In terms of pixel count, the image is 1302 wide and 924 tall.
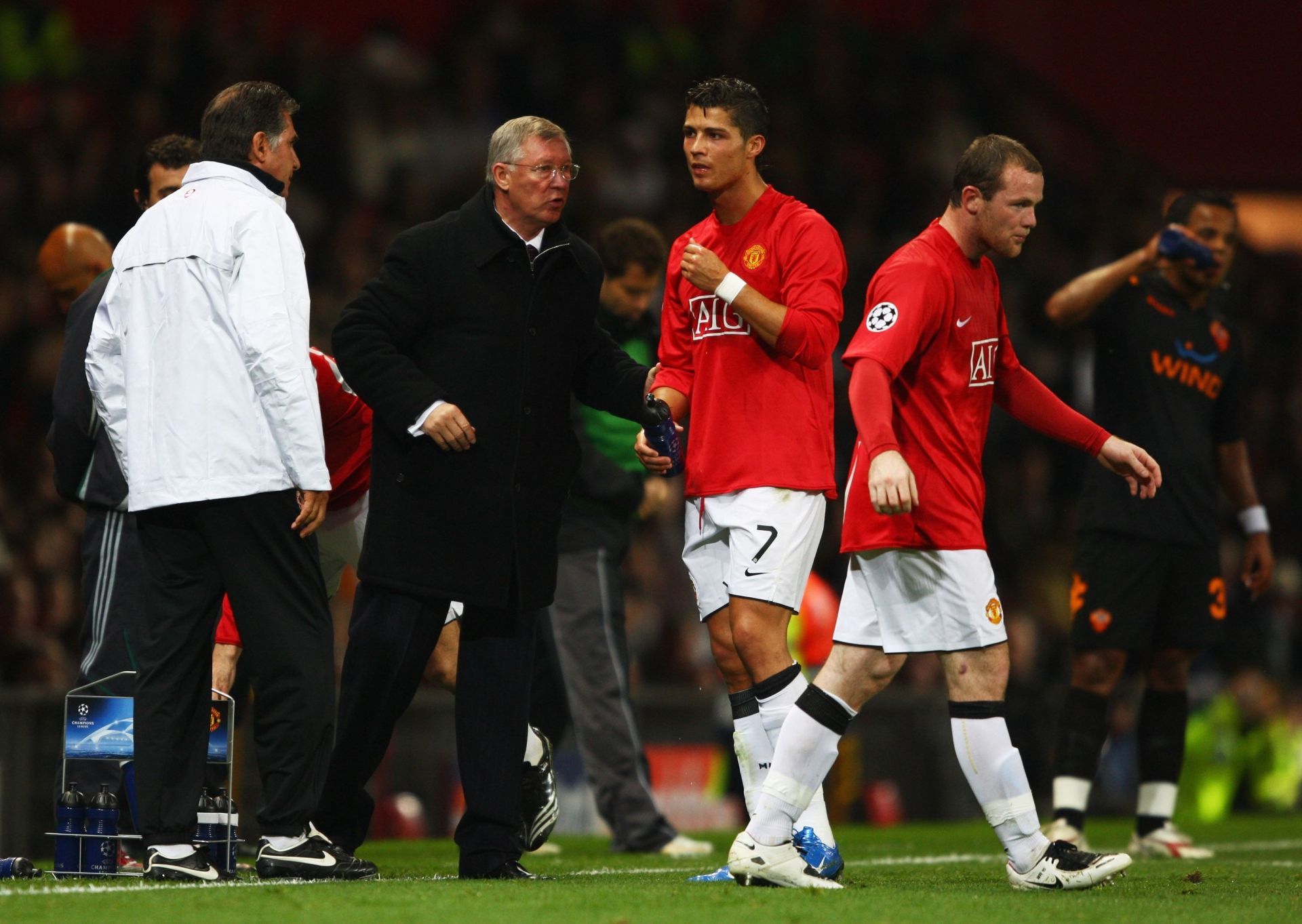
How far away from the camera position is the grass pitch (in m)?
4.56

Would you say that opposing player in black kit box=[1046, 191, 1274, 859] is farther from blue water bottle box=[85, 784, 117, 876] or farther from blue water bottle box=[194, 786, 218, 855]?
blue water bottle box=[85, 784, 117, 876]

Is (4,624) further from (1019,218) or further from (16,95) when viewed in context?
(1019,218)

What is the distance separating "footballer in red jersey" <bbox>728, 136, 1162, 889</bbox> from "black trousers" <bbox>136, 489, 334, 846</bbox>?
4.54 ft

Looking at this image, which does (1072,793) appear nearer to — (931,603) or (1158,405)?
(1158,405)

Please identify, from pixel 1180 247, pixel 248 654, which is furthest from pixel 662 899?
pixel 1180 247

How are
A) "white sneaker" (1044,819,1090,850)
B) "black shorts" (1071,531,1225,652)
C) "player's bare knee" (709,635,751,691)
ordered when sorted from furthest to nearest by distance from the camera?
"black shorts" (1071,531,1225,652)
"white sneaker" (1044,819,1090,850)
"player's bare knee" (709,635,751,691)

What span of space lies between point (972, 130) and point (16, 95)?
9005mm

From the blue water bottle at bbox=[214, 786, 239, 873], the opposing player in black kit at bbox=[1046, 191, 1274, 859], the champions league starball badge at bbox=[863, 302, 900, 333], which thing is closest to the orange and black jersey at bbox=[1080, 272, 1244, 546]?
the opposing player in black kit at bbox=[1046, 191, 1274, 859]

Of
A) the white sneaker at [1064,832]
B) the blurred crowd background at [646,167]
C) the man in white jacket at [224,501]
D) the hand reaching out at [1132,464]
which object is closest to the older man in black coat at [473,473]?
the man in white jacket at [224,501]

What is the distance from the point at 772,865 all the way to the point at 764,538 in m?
1.00

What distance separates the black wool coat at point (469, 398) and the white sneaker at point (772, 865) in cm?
103

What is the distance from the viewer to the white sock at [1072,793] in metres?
7.61

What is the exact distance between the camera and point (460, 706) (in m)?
5.77

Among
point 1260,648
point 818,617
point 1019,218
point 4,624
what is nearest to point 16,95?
point 4,624
